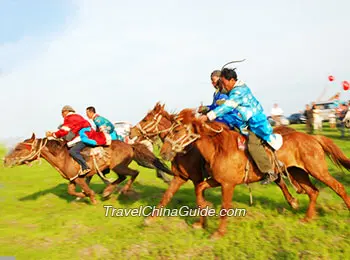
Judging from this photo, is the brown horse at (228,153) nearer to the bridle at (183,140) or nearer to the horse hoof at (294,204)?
the bridle at (183,140)

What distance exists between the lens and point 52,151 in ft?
26.9

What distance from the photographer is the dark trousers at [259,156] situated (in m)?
6.02

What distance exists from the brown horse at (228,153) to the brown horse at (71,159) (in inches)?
93.4

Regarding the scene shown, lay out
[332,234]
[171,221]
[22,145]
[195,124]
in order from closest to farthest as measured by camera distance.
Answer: [332,234], [195,124], [171,221], [22,145]

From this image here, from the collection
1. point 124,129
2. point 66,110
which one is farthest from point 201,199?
point 124,129

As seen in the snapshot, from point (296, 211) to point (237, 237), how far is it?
1895 mm

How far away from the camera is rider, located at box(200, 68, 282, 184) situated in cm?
593

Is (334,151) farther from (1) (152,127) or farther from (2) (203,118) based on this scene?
(1) (152,127)

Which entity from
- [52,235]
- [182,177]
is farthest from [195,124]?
[52,235]

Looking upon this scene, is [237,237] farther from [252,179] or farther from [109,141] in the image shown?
[109,141]

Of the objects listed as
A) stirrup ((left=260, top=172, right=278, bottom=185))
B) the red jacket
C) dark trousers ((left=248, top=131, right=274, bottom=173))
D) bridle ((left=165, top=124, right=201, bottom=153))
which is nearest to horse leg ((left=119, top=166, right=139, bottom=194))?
the red jacket

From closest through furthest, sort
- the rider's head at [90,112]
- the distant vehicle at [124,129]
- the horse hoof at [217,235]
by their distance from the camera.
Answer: the horse hoof at [217,235] → the rider's head at [90,112] → the distant vehicle at [124,129]

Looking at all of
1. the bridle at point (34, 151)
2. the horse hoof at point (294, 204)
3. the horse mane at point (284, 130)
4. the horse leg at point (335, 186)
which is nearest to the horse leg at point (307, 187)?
the horse hoof at point (294, 204)

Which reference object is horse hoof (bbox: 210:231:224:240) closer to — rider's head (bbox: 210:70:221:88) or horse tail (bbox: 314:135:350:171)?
horse tail (bbox: 314:135:350:171)
